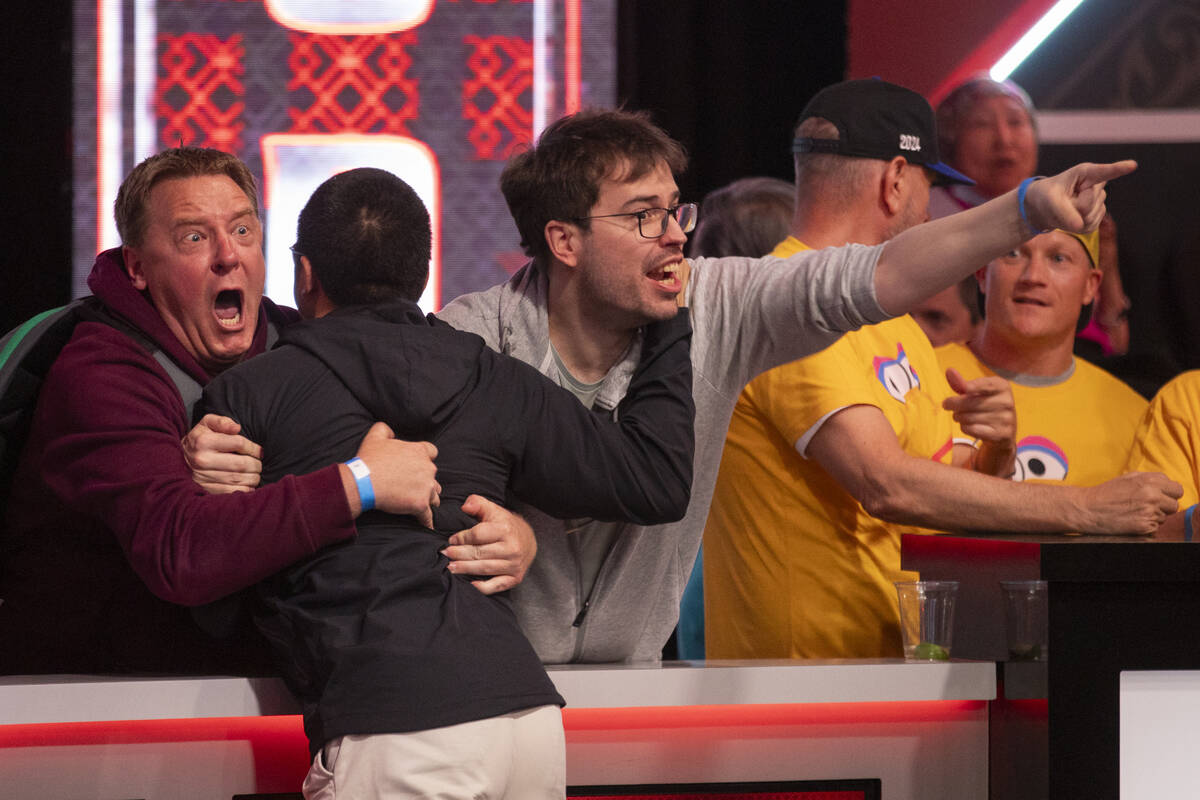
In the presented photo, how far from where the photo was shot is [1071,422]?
3.06 meters

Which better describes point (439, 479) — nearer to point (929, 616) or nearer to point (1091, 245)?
point (929, 616)

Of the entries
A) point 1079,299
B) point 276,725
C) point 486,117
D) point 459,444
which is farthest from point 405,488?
point 486,117

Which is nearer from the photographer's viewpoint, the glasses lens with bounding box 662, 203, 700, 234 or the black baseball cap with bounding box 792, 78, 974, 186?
the glasses lens with bounding box 662, 203, 700, 234

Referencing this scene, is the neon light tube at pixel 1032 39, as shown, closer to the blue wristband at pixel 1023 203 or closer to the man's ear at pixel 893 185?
the man's ear at pixel 893 185

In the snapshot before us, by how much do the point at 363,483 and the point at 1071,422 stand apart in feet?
6.61

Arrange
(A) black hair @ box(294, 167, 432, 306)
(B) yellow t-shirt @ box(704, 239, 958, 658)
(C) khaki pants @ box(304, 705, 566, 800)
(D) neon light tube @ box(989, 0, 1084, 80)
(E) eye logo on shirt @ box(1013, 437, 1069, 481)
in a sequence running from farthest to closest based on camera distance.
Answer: (D) neon light tube @ box(989, 0, 1084, 80)
(E) eye logo on shirt @ box(1013, 437, 1069, 481)
(B) yellow t-shirt @ box(704, 239, 958, 658)
(A) black hair @ box(294, 167, 432, 306)
(C) khaki pants @ box(304, 705, 566, 800)

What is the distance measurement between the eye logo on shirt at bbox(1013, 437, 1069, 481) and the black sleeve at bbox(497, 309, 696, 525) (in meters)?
1.32

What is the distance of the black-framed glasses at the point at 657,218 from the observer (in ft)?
6.55

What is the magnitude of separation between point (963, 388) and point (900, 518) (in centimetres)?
24

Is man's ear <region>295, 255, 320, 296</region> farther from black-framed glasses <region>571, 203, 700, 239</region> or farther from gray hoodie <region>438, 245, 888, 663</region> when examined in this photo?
black-framed glasses <region>571, 203, 700, 239</region>

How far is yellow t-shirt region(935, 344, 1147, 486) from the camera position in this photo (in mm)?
2975

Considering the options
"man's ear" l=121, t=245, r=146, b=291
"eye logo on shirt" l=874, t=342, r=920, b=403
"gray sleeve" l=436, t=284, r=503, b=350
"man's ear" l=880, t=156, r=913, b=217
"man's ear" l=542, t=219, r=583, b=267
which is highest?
"man's ear" l=880, t=156, r=913, b=217

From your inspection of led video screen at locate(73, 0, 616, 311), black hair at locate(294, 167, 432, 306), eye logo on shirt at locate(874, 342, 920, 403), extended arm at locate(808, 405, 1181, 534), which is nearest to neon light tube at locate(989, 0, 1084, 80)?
led video screen at locate(73, 0, 616, 311)

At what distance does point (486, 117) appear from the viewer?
3799 mm
